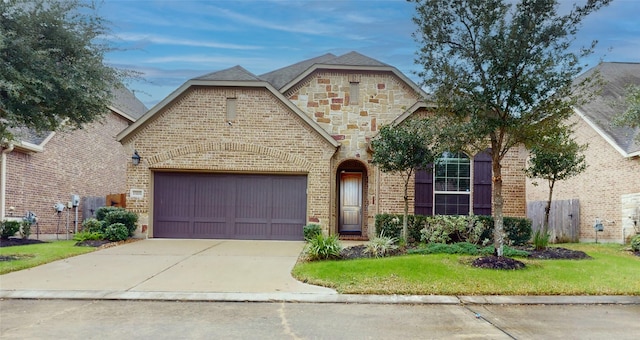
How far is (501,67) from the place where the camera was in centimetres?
926

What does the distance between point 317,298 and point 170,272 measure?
→ 3.52m

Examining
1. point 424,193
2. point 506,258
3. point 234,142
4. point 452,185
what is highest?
point 234,142

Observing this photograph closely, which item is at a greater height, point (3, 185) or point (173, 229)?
point (3, 185)

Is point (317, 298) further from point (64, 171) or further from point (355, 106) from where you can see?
point (64, 171)

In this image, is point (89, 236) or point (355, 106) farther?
point (355, 106)

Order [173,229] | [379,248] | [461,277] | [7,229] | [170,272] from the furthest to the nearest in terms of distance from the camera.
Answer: [173,229] < [7,229] < [379,248] < [170,272] < [461,277]

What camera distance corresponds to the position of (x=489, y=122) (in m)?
9.52

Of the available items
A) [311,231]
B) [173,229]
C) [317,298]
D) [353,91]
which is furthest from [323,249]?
[353,91]

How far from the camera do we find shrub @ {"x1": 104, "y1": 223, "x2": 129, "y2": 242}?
14016 millimetres

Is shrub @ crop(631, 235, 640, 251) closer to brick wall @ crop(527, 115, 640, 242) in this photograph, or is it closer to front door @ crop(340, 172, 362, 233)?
brick wall @ crop(527, 115, 640, 242)

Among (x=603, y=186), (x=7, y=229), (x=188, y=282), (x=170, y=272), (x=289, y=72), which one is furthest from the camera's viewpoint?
(x=289, y=72)

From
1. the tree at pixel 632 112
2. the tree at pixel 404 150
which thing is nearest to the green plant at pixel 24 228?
the tree at pixel 404 150

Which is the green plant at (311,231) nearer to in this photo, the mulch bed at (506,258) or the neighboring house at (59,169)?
the mulch bed at (506,258)

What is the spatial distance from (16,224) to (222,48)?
899 centimetres
